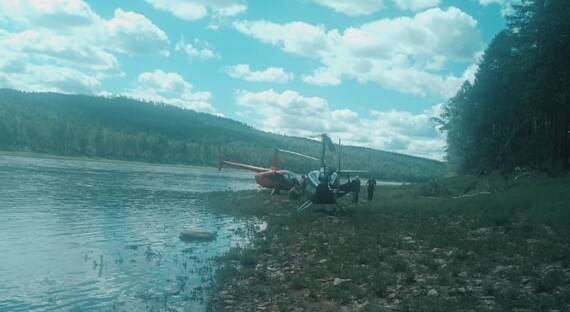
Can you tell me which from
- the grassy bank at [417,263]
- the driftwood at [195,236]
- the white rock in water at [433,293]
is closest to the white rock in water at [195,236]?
the driftwood at [195,236]

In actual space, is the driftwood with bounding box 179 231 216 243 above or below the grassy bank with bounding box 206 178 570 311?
below

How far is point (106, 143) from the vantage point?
161 meters

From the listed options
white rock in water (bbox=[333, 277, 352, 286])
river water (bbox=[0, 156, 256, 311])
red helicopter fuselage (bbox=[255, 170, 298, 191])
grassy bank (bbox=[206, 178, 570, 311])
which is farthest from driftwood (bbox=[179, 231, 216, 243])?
red helicopter fuselage (bbox=[255, 170, 298, 191])

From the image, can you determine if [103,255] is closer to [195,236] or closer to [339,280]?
[195,236]

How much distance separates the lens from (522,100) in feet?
103

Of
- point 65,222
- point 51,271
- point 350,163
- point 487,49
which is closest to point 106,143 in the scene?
point 350,163

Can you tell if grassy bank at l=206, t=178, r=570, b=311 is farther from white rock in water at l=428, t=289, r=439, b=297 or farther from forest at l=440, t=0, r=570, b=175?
forest at l=440, t=0, r=570, b=175

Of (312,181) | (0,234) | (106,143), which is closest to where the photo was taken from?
(0,234)

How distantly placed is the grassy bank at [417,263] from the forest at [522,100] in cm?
909

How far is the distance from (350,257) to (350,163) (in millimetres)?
184415

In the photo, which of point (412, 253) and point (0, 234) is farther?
point (0, 234)

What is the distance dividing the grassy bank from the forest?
9.09m

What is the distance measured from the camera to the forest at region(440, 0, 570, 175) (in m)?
27.8

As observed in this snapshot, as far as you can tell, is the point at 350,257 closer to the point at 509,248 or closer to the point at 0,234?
the point at 509,248
